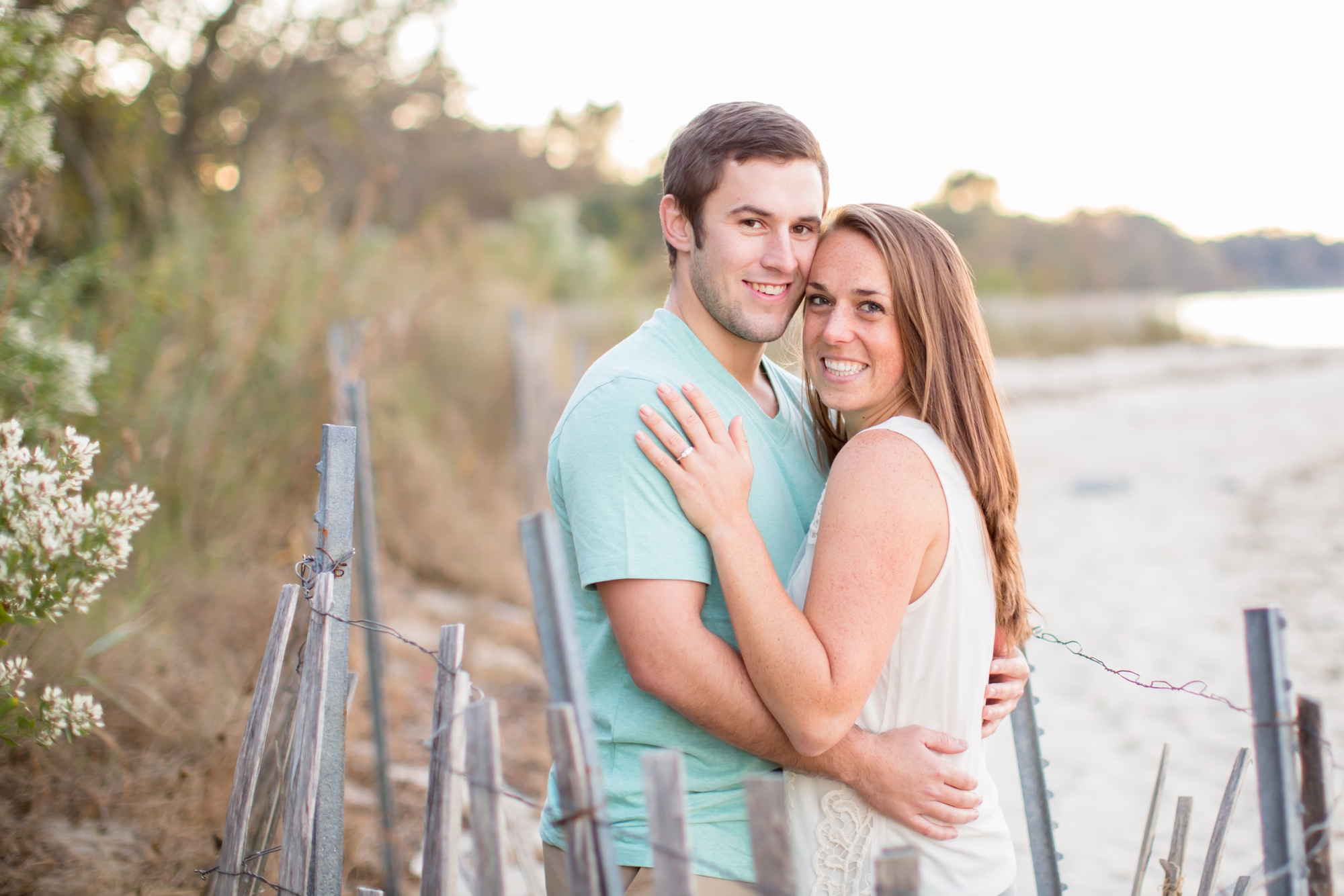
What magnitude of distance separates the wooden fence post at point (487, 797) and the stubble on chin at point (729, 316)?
114 centimetres

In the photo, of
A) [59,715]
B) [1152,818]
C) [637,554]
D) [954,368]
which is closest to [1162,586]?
[1152,818]

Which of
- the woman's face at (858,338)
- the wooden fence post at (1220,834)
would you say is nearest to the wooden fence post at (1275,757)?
the wooden fence post at (1220,834)

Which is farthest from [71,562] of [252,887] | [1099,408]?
[1099,408]

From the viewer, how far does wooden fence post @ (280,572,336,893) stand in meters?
1.77

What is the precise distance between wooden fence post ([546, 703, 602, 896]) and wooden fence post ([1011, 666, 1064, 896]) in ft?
4.42

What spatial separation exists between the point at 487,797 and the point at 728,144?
1.58 meters

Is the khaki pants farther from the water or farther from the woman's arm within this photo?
the water

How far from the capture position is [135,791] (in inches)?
122

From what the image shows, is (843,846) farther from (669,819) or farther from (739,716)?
(669,819)

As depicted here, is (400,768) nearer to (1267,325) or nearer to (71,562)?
(71,562)

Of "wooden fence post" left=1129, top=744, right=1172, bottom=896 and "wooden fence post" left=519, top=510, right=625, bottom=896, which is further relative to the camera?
"wooden fence post" left=1129, top=744, right=1172, bottom=896

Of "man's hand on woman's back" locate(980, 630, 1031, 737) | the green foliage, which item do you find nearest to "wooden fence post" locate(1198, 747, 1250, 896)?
"man's hand on woman's back" locate(980, 630, 1031, 737)

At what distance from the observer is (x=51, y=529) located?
1.96 metres

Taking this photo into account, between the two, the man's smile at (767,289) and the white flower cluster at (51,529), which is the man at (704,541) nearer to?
the man's smile at (767,289)
